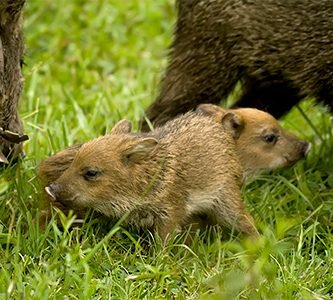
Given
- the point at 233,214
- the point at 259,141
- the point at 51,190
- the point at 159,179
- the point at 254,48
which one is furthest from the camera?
the point at 254,48

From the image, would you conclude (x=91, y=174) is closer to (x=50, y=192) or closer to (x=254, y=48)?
(x=50, y=192)

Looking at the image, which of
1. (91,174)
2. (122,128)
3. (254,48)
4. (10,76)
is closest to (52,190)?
(91,174)

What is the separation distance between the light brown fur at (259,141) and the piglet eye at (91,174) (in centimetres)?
68

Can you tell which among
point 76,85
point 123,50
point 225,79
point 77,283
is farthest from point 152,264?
point 123,50

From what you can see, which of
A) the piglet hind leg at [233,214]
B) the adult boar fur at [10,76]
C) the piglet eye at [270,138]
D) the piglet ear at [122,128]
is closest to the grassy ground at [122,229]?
the piglet hind leg at [233,214]

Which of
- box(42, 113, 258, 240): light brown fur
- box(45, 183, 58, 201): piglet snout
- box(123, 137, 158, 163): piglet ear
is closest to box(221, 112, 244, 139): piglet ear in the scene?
box(42, 113, 258, 240): light brown fur

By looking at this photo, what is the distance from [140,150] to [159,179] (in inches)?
5.5

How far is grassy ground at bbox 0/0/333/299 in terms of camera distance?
4082mm

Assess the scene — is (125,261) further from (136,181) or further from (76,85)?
(76,85)

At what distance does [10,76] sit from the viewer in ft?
15.9

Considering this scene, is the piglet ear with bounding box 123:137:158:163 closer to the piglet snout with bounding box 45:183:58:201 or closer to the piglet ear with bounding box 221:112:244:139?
the piglet snout with bounding box 45:183:58:201

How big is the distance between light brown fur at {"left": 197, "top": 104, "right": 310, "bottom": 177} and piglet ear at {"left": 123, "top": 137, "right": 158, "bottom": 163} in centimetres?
46

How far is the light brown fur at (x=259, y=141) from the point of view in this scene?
4.93 metres

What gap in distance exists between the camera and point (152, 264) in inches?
173
